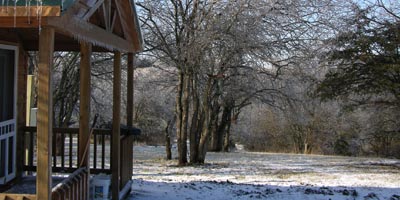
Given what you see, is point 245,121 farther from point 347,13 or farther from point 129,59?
point 129,59

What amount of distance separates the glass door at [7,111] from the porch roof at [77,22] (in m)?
0.31

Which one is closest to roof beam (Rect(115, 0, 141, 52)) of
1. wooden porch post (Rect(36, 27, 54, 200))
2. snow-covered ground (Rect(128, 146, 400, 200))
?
snow-covered ground (Rect(128, 146, 400, 200))

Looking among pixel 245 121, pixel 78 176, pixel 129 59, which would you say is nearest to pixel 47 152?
pixel 78 176

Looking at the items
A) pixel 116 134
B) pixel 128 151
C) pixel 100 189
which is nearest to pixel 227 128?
pixel 128 151

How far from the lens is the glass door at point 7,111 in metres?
7.04

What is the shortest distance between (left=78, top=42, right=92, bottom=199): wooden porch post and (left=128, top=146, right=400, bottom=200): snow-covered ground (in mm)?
2495

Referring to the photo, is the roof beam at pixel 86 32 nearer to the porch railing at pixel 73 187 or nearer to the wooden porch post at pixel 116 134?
the wooden porch post at pixel 116 134

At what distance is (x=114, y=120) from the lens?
7.04 m

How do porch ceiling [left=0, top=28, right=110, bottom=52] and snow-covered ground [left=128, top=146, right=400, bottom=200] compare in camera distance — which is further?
snow-covered ground [left=128, top=146, right=400, bottom=200]

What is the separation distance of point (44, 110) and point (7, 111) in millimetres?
3531

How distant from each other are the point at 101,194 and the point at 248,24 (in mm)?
8087

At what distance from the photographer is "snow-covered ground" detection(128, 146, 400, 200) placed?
29.6 feet

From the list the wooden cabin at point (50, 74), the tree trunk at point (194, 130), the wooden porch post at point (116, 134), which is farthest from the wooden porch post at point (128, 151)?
the tree trunk at point (194, 130)

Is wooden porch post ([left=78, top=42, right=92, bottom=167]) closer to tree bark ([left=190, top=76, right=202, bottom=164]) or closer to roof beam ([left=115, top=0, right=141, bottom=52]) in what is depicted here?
roof beam ([left=115, top=0, right=141, bottom=52])
